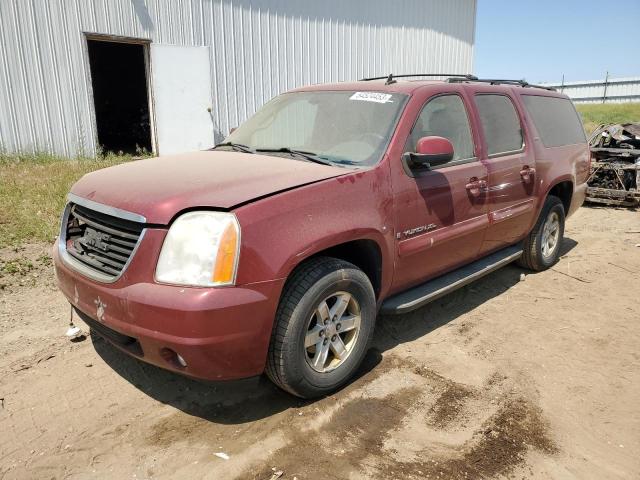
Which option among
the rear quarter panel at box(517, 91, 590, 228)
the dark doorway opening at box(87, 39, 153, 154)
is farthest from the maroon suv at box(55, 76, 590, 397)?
the dark doorway opening at box(87, 39, 153, 154)

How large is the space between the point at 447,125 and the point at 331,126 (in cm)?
91

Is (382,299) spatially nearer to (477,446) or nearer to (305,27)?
(477,446)

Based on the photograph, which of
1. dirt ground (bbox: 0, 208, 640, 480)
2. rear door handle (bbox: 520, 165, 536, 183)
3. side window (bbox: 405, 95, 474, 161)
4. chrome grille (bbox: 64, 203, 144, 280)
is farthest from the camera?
rear door handle (bbox: 520, 165, 536, 183)

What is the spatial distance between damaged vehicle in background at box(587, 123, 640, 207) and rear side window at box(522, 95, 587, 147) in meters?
3.73

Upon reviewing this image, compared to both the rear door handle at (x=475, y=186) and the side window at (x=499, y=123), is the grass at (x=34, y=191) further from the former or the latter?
the side window at (x=499, y=123)

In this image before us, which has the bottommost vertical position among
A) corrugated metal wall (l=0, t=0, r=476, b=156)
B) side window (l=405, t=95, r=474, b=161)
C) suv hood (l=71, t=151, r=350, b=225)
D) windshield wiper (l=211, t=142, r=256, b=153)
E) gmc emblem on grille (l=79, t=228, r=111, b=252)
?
gmc emblem on grille (l=79, t=228, r=111, b=252)

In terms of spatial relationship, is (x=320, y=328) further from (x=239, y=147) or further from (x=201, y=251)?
(x=239, y=147)

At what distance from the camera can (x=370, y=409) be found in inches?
119

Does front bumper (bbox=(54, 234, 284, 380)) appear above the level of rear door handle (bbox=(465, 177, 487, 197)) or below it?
below

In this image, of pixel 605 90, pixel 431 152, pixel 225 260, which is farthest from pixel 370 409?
pixel 605 90

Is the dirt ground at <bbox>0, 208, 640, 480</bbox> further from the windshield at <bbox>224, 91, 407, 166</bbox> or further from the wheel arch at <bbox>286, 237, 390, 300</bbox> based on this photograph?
the windshield at <bbox>224, 91, 407, 166</bbox>

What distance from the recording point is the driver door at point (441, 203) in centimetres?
346

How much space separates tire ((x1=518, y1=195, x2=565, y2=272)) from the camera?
209 inches

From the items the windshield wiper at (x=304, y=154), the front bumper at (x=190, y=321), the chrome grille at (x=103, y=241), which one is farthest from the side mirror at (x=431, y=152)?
the chrome grille at (x=103, y=241)
